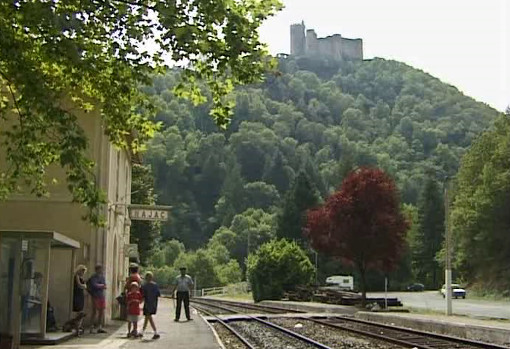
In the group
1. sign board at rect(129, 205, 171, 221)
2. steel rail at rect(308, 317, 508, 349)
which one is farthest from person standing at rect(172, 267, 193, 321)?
steel rail at rect(308, 317, 508, 349)

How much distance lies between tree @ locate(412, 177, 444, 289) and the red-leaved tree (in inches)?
2553

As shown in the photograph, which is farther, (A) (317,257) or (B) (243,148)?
(B) (243,148)

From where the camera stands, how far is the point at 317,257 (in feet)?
281

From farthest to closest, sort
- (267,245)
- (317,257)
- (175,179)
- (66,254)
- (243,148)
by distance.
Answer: (243,148) < (175,179) < (317,257) < (267,245) < (66,254)

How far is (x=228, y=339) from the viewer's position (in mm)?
19703

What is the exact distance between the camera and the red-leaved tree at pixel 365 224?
39.6m

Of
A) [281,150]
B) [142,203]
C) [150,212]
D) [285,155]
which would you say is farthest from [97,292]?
[281,150]

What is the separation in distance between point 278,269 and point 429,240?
58.1 metres

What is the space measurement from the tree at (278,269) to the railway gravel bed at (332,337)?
23.3 meters

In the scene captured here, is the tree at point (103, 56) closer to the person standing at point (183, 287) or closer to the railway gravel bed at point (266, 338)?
the railway gravel bed at point (266, 338)

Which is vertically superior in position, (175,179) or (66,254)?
(175,179)

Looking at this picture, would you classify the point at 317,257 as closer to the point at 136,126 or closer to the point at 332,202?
the point at 332,202

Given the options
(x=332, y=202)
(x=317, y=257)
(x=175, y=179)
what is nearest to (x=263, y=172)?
(x=175, y=179)

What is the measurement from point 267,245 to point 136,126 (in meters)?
39.5
